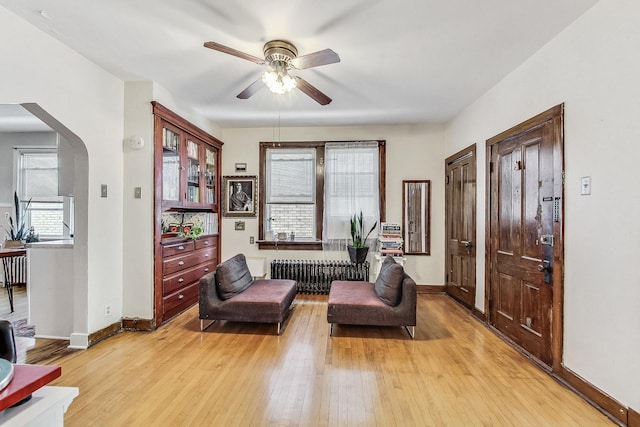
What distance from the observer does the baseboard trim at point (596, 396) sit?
74.4 inches

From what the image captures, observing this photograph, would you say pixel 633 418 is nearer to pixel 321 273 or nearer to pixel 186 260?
pixel 321 273

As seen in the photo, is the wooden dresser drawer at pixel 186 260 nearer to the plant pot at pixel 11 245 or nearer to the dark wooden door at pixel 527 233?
the plant pot at pixel 11 245

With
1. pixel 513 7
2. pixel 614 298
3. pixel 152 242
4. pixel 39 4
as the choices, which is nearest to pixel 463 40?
pixel 513 7

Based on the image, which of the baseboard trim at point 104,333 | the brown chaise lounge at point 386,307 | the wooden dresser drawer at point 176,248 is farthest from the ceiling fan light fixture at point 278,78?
the baseboard trim at point 104,333

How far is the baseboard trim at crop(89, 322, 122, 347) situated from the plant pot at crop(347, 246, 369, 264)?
3148mm

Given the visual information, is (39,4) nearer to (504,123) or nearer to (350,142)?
(350,142)

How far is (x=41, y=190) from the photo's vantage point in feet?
18.3

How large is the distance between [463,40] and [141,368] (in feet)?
12.7

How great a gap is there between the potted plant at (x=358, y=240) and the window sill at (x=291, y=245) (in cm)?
58

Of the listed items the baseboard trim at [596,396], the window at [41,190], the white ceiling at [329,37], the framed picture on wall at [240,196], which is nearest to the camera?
the baseboard trim at [596,396]

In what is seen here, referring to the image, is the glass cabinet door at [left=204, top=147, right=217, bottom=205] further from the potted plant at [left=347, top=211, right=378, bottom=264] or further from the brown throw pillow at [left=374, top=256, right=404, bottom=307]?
the brown throw pillow at [left=374, top=256, right=404, bottom=307]

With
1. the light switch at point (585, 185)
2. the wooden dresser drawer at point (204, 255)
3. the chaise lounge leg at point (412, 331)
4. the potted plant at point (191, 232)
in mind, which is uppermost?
the light switch at point (585, 185)

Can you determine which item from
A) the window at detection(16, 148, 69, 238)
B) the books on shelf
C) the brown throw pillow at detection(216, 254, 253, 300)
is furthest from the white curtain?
the window at detection(16, 148, 69, 238)

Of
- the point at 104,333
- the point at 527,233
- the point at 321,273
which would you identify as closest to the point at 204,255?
the point at 104,333
